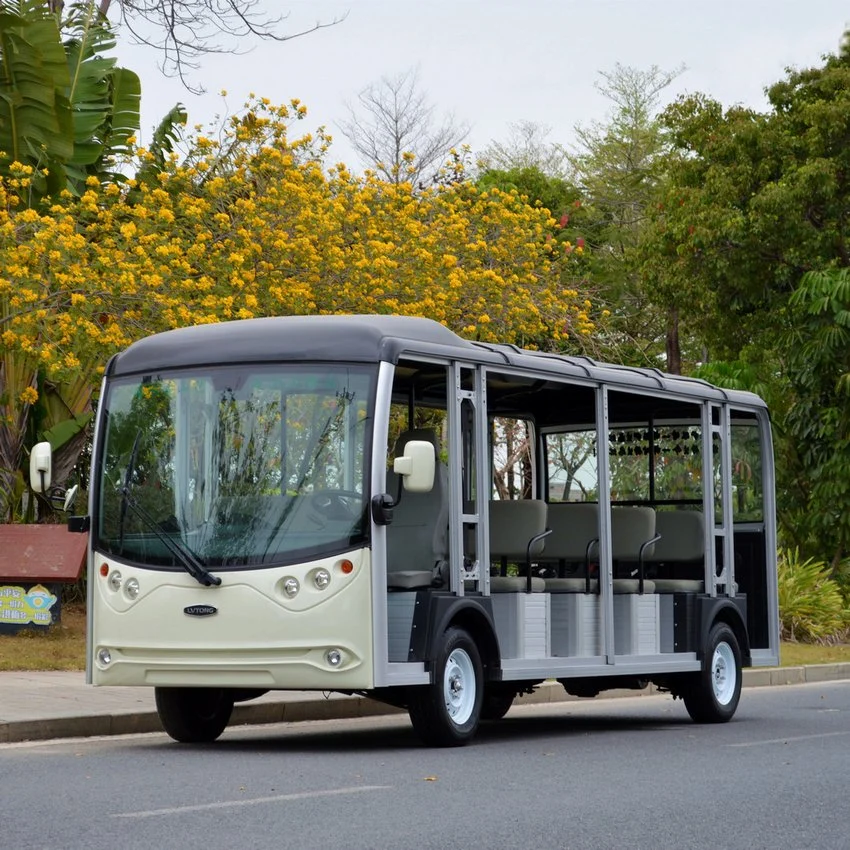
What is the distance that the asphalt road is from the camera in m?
7.78

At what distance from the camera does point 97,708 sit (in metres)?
13.5

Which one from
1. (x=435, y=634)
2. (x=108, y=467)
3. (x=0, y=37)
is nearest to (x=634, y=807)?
(x=435, y=634)

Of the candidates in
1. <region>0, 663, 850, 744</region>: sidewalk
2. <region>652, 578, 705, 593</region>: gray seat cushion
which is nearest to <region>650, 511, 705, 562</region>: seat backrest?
<region>652, 578, 705, 593</region>: gray seat cushion

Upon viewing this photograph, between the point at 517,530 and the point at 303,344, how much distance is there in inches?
115

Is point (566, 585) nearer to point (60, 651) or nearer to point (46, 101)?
point (60, 651)

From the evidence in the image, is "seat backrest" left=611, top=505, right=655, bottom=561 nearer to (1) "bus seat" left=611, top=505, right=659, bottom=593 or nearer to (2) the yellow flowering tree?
(1) "bus seat" left=611, top=505, right=659, bottom=593

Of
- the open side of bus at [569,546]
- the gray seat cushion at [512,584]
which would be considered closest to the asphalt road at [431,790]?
the open side of bus at [569,546]

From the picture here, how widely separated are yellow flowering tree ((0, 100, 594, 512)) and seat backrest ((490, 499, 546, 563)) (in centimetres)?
615

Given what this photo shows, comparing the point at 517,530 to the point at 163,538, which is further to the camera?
the point at 517,530

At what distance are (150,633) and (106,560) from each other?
70 cm

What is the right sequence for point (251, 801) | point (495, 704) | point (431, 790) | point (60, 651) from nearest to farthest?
point (251, 801)
point (431, 790)
point (495, 704)
point (60, 651)

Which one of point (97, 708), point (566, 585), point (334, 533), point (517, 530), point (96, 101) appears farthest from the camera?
point (96, 101)

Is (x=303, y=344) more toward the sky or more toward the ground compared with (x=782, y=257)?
more toward the ground

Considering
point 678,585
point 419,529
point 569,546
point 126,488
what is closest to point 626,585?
point 569,546
